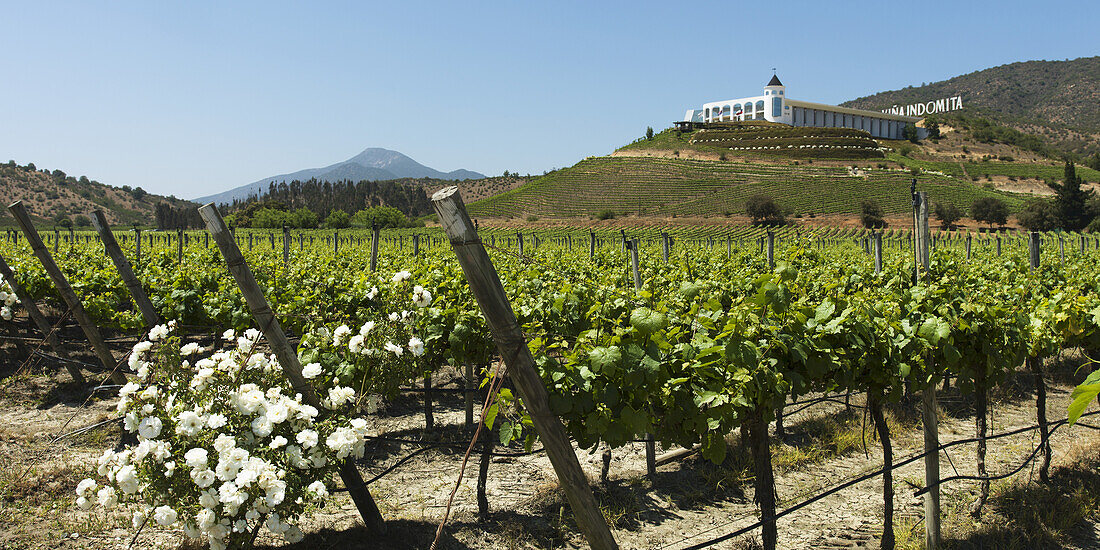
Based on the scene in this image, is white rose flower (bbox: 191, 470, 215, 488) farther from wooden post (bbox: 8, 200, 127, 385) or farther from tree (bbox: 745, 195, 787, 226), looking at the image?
Result: tree (bbox: 745, 195, 787, 226)

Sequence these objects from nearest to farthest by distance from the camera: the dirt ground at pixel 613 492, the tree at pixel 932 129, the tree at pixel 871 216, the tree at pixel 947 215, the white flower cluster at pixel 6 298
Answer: the dirt ground at pixel 613 492 → the white flower cluster at pixel 6 298 → the tree at pixel 947 215 → the tree at pixel 871 216 → the tree at pixel 932 129

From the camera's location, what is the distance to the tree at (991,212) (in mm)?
58656

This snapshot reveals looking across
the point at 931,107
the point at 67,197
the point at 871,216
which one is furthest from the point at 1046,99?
the point at 67,197

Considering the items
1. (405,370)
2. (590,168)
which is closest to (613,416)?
(405,370)

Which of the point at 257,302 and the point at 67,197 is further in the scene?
the point at 67,197

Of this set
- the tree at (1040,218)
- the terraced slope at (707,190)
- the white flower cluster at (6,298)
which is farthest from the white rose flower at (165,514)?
the terraced slope at (707,190)

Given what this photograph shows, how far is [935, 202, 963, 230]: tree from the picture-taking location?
5925 centimetres

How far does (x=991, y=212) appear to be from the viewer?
193 feet

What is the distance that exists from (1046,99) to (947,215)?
158 meters

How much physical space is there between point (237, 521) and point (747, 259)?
10735 mm

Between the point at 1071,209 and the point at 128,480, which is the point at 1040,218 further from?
the point at 128,480

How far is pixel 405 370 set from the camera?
3.72 metres

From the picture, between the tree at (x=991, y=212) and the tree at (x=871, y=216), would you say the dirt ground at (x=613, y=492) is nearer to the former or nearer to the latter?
the tree at (x=871, y=216)

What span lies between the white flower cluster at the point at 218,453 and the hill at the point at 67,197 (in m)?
104
